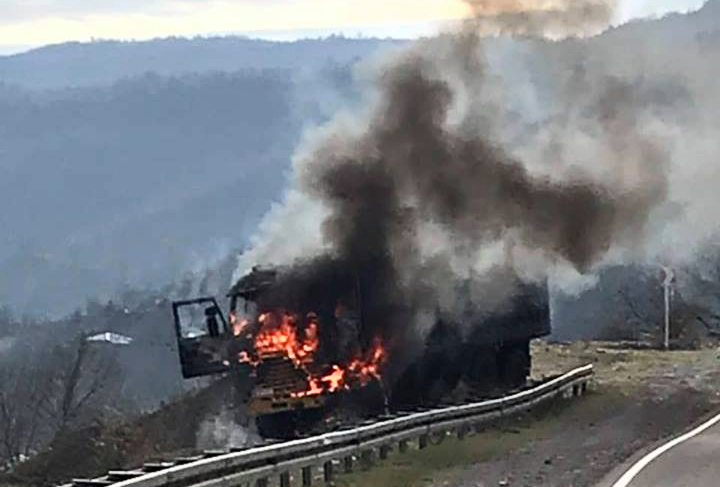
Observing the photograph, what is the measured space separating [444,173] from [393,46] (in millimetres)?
3612

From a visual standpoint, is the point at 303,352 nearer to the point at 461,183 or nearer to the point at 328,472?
the point at 461,183

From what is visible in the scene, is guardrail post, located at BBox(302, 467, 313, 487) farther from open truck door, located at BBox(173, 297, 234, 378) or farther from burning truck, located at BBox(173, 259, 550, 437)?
open truck door, located at BBox(173, 297, 234, 378)

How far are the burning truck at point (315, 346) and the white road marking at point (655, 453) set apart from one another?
5.47m

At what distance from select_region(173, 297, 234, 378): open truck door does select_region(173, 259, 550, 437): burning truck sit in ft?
0.06

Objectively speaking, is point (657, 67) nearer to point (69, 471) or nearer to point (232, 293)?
point (232, 293)

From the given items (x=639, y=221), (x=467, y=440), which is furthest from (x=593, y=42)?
(x=467, y=440)

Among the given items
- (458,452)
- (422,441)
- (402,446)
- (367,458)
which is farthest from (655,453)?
(367,458)

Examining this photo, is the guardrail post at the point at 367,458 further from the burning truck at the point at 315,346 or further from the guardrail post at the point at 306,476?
the burning truck at the point at 315,346

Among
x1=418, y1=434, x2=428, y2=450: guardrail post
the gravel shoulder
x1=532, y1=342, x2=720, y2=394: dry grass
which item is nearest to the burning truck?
the gravel shoulder

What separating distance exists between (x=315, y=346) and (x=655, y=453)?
8.62m

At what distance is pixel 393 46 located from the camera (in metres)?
32.4

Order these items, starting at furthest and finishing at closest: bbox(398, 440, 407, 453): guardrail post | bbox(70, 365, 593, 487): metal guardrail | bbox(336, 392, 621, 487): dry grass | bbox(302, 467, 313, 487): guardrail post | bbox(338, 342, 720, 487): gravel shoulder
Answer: bbox(398, 440, 407, 453): guardrail post
bbox(338, 342, 720, 487): gravel shoulder
bbox(336, 392, 621, 487): dry grass
bbox(302, 467, 313, 487): guardrail post
bbox(70, 365, 593, 487): metal guardrail

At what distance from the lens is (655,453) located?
19500mm

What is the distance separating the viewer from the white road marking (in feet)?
54.4
